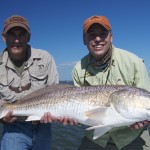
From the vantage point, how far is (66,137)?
2003cm

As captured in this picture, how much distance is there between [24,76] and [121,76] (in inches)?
85.5

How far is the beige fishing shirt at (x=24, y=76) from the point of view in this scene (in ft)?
25.2

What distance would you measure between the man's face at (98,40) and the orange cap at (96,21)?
0.07m

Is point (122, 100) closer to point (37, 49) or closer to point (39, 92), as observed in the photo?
point (39, 92)

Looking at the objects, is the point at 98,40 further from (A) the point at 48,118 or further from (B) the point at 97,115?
(A) the point at 48,118

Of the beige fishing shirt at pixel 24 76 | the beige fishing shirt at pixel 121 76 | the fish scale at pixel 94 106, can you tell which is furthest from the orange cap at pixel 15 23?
the beige fishing shirt at pixel 121 76

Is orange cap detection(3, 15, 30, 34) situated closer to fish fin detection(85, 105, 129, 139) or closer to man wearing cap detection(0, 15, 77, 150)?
man wearing cap detection(0, 15, 77, 150)

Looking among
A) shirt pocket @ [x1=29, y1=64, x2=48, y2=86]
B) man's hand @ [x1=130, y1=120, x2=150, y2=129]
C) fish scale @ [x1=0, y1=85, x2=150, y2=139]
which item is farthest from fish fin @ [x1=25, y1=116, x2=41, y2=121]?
man's hand @ [x1=130, y1=120, x2=150, y2=129]

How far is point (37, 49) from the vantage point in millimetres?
8055

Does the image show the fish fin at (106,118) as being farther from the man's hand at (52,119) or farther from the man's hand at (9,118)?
the man's hand at (9,118)

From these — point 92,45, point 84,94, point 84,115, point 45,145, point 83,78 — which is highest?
point 92,45

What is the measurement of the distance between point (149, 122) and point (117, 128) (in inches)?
29.7

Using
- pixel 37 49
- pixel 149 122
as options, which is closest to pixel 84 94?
pixel 149 122

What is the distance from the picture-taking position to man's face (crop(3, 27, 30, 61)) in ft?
24.4
